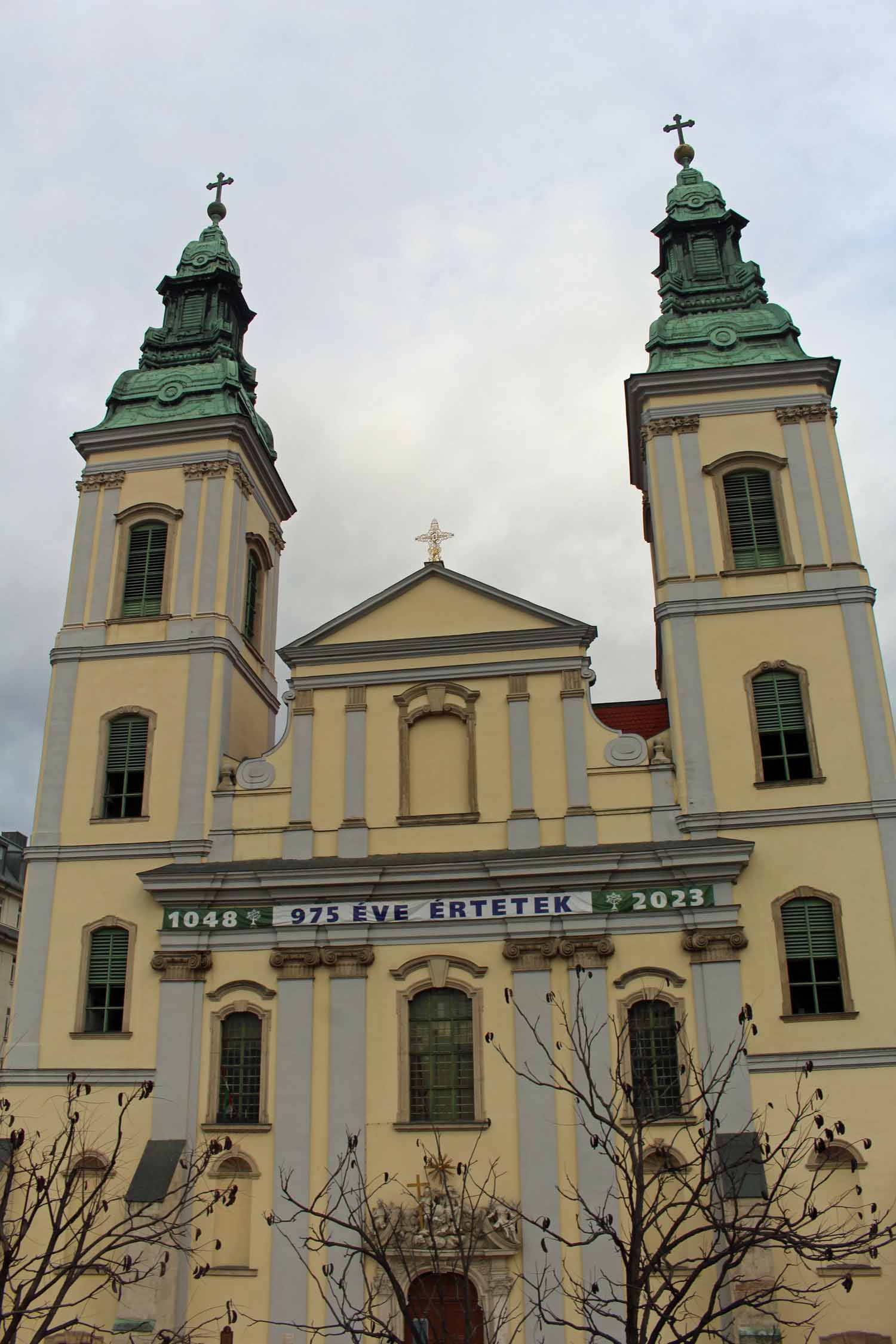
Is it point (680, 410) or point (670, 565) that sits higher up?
point (680, 410)

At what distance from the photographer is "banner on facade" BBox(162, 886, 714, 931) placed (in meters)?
19.9

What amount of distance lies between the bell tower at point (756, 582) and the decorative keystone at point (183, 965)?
28.9 feet

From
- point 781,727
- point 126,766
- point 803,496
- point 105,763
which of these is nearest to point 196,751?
point 126,766

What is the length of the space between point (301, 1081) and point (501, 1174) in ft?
11.9

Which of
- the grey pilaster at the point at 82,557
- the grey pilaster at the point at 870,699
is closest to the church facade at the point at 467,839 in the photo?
the grey pilaster at the point at 870,699

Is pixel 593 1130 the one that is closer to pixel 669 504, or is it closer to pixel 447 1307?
pixel 447 1307

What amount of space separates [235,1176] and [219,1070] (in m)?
1.75

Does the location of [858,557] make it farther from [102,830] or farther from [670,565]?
[102,830]

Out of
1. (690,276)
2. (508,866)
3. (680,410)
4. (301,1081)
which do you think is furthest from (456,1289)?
(690,276)

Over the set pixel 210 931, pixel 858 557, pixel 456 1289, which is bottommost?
pixel 456 1289

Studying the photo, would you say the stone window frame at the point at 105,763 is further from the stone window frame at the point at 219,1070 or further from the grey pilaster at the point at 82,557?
the stone window frame at the point at 219,1070

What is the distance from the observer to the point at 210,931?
21031 millimetres

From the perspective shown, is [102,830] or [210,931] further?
[102,830]

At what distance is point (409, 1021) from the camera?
20.1m
